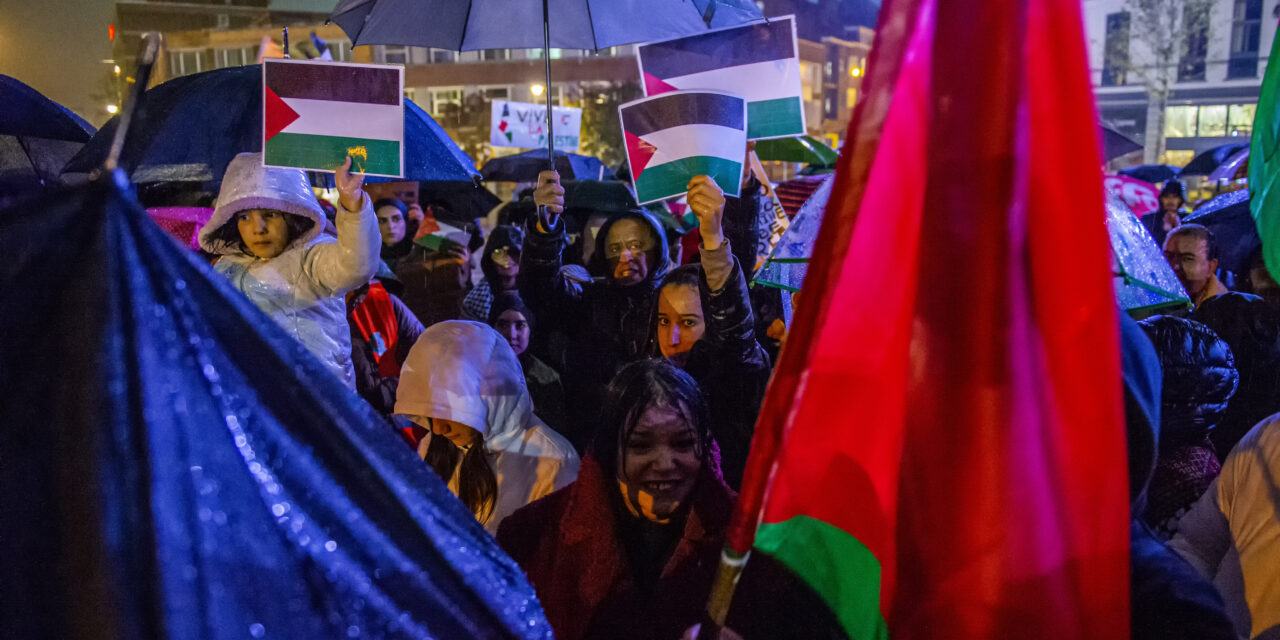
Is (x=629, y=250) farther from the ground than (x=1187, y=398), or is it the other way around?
(x=629, y=250)

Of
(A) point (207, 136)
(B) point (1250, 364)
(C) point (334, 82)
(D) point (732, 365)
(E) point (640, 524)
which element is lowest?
(E) point (640, 524)

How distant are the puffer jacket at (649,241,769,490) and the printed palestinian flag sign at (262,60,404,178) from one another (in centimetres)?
120

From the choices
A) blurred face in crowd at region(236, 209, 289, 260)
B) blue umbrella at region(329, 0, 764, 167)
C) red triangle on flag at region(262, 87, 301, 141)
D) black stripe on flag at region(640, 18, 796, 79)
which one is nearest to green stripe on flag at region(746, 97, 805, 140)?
black stripe on flag at region(640, 18, 796, 79)

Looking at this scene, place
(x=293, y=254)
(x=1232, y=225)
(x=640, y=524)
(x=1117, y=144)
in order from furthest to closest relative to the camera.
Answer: (x=1117, y=144), (x=1232, y=225), (x=293, y=254), (x=640, y=524)

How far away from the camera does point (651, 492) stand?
2.15m

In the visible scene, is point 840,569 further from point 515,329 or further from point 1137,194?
point 1137,194

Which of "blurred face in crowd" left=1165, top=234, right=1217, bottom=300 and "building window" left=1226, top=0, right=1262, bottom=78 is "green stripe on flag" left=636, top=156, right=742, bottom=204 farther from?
"building window" left=1226, top=0, right=1262, bottom=78

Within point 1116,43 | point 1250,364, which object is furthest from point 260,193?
point 1116,43

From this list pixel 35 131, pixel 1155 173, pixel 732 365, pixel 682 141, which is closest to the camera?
pixel 732 365

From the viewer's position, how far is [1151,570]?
58.2 inches

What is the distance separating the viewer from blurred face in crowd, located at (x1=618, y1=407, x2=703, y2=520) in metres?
2.14

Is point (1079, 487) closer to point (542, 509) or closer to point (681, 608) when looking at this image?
point (681, 608)

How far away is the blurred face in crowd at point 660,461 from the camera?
7.02 feet

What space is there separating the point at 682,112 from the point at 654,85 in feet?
1.22
